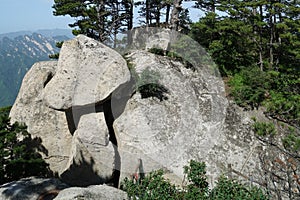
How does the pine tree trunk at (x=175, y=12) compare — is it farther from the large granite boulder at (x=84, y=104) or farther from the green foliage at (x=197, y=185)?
the green foliage at (x=197, y=185)

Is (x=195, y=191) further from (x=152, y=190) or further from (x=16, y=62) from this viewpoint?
(x=16, y=62)

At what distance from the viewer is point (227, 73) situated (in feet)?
32.9

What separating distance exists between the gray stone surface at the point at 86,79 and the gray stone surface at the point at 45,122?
0.76 metres

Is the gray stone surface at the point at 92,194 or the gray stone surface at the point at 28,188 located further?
the gray stone surface at the point at 28,188

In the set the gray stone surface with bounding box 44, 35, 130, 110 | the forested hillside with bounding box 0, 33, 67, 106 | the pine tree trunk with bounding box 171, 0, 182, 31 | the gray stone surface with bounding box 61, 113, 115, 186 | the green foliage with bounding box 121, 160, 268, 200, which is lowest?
the forested hillside with bounding box 0, 33, 67, 106

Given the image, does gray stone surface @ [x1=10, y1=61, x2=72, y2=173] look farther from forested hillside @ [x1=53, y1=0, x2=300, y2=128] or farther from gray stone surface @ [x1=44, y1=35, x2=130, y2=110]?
forested hillside @ [x1=53, y1=0, x2=300, y2=128]

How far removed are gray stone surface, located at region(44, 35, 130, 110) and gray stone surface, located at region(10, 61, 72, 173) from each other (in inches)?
29.8

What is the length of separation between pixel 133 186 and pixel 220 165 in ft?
10.3

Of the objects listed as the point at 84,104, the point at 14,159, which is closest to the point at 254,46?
the point at 84,104

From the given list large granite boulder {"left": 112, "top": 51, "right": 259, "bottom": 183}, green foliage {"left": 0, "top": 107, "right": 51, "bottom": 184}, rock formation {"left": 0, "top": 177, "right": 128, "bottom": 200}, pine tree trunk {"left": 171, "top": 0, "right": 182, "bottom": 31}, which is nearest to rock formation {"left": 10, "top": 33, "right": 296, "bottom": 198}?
large granite boulder {"left": 112, "top": 51, "right": 259, "bottom": 183}

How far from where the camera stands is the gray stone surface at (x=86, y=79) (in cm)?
716

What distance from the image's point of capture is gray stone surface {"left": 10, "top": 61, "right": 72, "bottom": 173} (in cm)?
780

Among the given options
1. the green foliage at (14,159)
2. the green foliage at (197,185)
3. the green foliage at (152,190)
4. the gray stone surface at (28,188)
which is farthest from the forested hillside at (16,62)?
the green foliage at (197,185)

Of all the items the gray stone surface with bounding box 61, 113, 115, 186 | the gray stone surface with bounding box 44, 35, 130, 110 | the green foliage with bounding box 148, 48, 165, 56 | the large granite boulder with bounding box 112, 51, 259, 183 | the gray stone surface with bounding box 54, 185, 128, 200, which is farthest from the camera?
the green foliage with bounding box 148, 48, 165, 56
